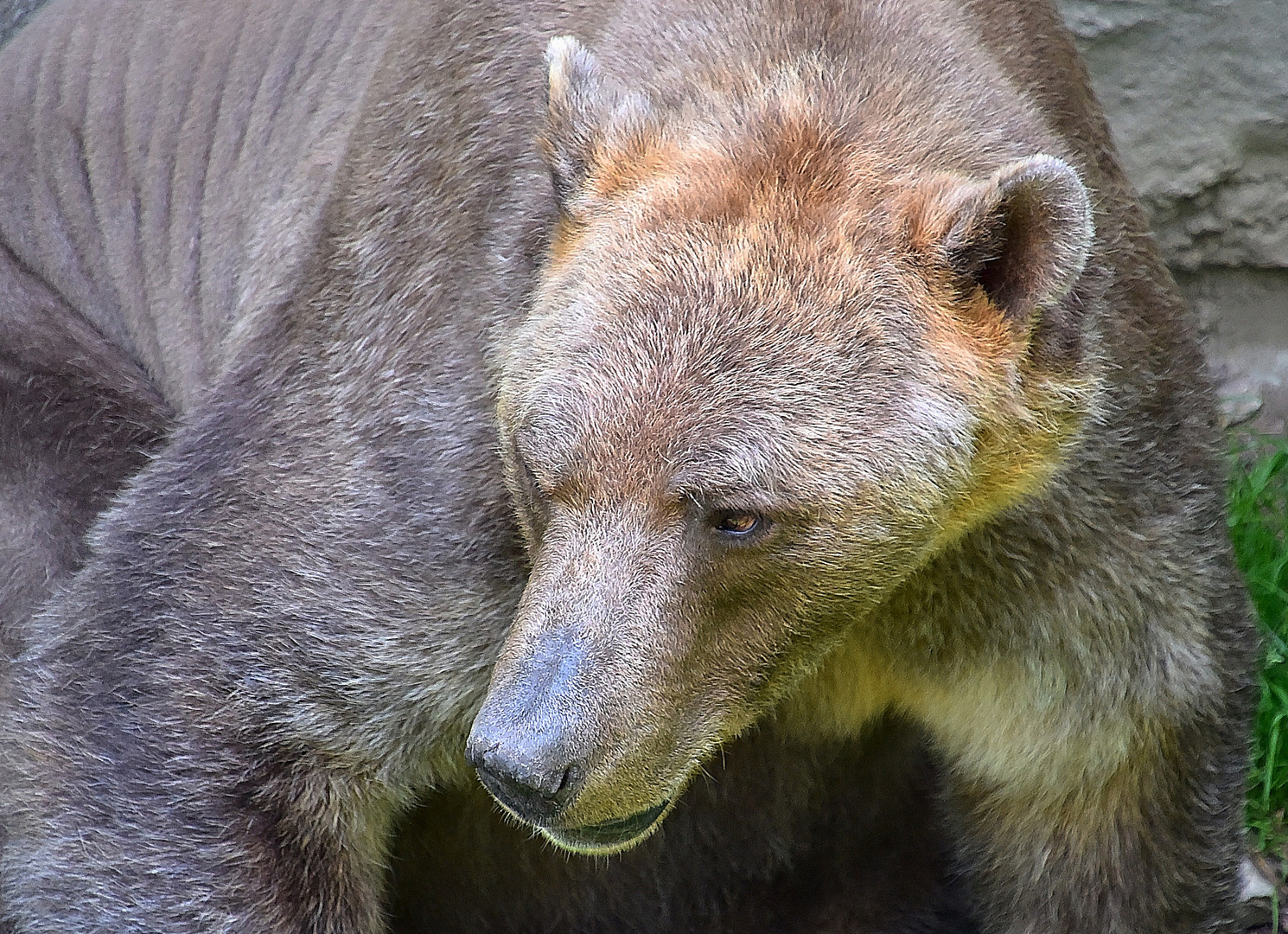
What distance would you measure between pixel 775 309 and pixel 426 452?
47.6 inches

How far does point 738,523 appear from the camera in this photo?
3457 millimetres

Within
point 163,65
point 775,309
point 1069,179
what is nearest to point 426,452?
point 775,309

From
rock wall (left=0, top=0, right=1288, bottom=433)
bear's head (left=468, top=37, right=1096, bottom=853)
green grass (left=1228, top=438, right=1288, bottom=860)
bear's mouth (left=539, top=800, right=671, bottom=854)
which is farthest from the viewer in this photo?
rock wall (left=0, top=0, right=1288, bottom=433)

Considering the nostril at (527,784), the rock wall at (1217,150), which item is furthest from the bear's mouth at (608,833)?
the rock wall at (1217,150)

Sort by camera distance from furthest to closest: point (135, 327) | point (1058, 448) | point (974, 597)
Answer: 1. point (135, 327)
2. point (974, 597)
3. point (1058, 448)

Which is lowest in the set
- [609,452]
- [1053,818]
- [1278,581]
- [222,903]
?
[1278,581]

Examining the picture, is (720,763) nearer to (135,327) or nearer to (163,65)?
(135,327)

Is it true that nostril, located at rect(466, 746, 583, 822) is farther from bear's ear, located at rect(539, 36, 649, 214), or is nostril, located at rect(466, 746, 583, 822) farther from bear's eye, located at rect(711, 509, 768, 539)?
bear's ear, located at rect(539, 36, 649, 214)

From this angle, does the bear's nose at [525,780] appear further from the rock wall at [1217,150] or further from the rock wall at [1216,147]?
the rock wall at [1216,147]

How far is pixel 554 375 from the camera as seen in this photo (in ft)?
11.6

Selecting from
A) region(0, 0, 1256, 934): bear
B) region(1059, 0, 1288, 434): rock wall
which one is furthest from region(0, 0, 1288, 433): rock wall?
region(0, 0, 1256, 934): bear

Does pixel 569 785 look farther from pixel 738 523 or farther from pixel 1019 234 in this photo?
pixel 1019 234

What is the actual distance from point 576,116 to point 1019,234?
1.07 m

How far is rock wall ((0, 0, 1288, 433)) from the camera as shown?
6.58m
